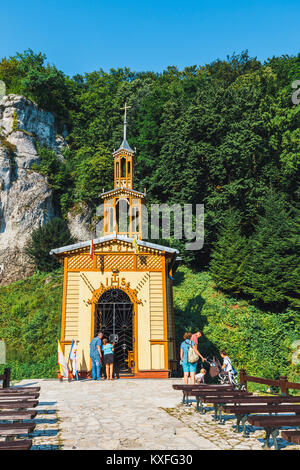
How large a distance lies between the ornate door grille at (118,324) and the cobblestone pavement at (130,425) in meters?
5.46

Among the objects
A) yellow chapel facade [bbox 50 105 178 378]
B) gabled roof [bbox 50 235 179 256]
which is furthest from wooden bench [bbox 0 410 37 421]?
gabled roof [bbox 50 235 179 256]

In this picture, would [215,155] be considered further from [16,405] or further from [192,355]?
[16,405]

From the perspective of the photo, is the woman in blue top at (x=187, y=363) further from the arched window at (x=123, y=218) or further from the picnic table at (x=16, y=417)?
the arched window at (x=123, y=218)

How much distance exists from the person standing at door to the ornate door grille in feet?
5.44

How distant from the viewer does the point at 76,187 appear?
129 ft

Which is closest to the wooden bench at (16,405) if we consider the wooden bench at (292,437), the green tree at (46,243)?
the wooden bench at (292,437)

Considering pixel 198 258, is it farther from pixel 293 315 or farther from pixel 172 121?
pixel 172 121

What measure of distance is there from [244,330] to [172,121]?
836 inches

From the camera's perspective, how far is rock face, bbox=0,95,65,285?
109ft

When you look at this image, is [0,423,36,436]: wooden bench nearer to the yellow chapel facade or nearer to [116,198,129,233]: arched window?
the yellow chapel facade

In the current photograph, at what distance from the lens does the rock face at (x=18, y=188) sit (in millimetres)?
33188

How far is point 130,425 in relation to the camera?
639cm

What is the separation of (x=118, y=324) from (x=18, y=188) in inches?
835
